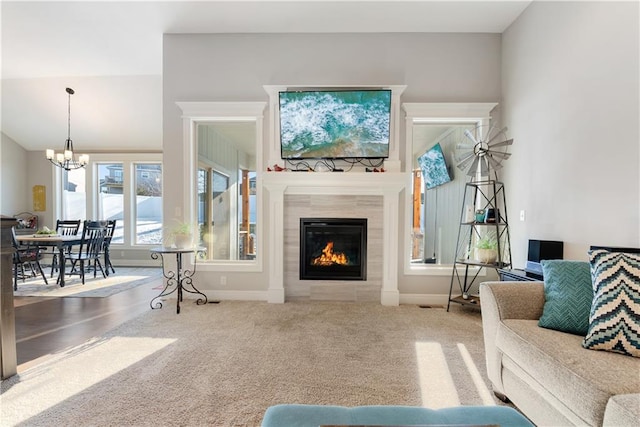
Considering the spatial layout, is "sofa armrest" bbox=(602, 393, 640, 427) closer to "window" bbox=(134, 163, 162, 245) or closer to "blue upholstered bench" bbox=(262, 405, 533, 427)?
"blue upholstered bench" bbox=(262, 405, 533, 427)

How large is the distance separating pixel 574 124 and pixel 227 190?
3.89 metres

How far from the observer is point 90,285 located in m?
4.55

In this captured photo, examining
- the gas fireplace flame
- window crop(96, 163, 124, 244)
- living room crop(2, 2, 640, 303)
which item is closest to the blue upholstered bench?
living room crop(2, 2, 640, 303)

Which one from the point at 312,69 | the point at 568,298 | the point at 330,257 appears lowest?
the point at 330,257

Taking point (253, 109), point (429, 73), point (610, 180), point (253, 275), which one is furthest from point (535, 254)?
point (253, 109)

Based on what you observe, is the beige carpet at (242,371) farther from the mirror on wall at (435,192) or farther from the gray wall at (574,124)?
the gray wall at (574,124)

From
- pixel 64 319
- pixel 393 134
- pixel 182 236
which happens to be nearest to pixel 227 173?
pixel 182 236

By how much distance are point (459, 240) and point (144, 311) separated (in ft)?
13.3

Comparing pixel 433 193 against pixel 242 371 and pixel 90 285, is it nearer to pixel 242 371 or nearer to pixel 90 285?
pixel 242 371

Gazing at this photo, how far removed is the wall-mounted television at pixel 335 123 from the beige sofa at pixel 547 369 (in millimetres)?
2290

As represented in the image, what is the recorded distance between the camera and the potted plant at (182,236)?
11.1 feet

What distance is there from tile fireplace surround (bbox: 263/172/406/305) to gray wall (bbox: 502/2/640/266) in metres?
1.40

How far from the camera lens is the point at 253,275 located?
3.77m

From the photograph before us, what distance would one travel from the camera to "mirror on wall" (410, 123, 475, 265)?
3857mm
